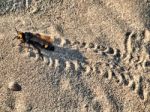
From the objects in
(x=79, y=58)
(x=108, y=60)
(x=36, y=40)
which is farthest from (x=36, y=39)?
(x=108, y=60)

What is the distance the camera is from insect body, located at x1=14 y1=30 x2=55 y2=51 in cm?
368

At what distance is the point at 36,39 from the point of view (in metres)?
3.72

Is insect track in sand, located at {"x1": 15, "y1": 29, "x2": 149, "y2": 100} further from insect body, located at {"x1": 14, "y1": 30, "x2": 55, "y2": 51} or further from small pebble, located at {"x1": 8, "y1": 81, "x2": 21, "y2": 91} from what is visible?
small pebble, located at {"x1": 8, "y1": 81, "x2": 21, "y2": 91}

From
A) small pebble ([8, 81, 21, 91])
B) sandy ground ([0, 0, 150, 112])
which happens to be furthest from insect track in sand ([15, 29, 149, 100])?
small pebble ([8, 81, 21, 91])

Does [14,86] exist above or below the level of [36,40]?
below

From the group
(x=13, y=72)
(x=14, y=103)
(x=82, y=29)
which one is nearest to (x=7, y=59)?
(x=13, y=72)

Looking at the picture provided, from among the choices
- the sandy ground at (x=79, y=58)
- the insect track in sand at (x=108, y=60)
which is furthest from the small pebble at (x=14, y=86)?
the insect track in sand at (x=108, y=60)

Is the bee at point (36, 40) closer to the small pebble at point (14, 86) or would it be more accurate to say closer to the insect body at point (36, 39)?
the insect body at point (36, 39)

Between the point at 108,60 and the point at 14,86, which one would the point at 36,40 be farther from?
the point at 108,60

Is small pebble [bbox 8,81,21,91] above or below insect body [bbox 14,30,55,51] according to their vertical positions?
below

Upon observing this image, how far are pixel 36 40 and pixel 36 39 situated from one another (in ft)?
0.04

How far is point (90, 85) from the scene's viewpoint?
3.60 metres

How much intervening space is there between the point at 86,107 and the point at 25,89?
1.51 feet

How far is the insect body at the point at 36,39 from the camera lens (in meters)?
3.68
